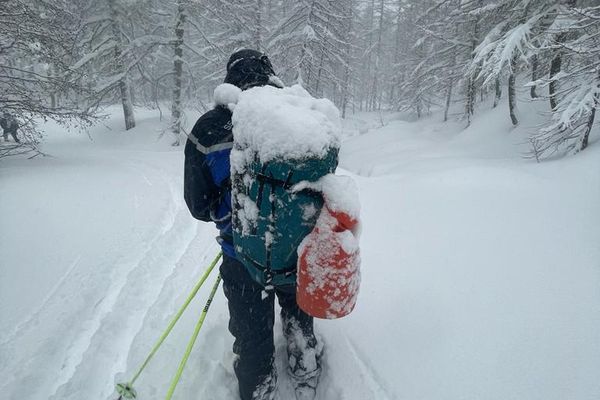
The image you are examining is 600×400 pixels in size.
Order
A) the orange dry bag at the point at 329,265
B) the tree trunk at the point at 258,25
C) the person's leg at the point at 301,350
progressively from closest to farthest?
1. the orange dry bag at the point at 329,265
2. the person's leg at the point at 301,350
3. the tree trunk at the point at 258,25

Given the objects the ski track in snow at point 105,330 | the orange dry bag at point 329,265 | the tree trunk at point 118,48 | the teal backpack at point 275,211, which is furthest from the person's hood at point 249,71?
the tree trunk at point 118,48

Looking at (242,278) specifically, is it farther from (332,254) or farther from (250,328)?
(332,254)

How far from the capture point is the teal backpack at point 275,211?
1.80 meters


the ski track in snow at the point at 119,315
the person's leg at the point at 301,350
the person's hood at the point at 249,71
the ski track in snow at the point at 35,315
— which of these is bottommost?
the ski track in snow at the point at 119,315

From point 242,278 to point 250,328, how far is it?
1.27 ft

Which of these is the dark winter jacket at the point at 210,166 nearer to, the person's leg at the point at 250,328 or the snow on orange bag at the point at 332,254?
the person's leg at the point at 250,328

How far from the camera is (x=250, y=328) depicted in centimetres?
247

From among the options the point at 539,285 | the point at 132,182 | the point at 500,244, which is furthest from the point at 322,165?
the point at 132,182

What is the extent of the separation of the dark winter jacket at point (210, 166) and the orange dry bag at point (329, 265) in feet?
2.51

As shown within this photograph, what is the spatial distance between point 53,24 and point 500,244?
38.8 ft

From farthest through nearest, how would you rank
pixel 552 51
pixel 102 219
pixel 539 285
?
pixel 552 51
pixel 102 219
pixel 539 285

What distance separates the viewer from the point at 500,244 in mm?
4043

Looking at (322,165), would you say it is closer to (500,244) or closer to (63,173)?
(500,244)

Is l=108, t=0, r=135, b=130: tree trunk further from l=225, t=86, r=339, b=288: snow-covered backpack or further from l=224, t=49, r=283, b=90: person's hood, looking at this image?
l=225, t=86, r=339, b=288: snow-covered backpack
